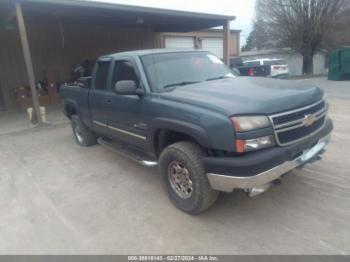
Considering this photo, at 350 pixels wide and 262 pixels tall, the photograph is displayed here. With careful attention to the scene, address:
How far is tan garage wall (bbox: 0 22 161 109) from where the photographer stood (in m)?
12.2

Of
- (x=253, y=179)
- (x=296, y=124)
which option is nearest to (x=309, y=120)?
(x=296, y=124)

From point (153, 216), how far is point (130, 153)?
4.07 ft

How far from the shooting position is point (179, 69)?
3.85m

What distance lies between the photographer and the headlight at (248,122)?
8.29 feet

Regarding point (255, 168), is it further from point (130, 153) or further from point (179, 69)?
point (130, 153)

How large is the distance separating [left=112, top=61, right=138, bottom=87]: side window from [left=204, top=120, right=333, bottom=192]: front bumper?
1.84 metres

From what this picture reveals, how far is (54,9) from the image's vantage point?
973cm

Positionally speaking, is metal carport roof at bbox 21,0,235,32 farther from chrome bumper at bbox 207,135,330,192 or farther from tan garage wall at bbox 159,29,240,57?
chrome bumper at bbox 207,135,330,192

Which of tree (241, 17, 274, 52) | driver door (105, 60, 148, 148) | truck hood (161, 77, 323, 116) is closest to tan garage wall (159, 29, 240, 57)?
tree (241, 17, 274, 52)

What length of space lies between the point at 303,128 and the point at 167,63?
1.98m

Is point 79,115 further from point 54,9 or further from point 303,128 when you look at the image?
point 54,9

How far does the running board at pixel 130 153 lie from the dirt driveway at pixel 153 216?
434 millimetres

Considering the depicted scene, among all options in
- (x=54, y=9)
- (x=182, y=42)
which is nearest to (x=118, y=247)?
(x=54, y=9)

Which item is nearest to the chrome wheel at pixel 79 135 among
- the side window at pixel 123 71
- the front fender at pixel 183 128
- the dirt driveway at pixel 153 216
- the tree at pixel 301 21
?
the dirt driveway at pixel 153 216
